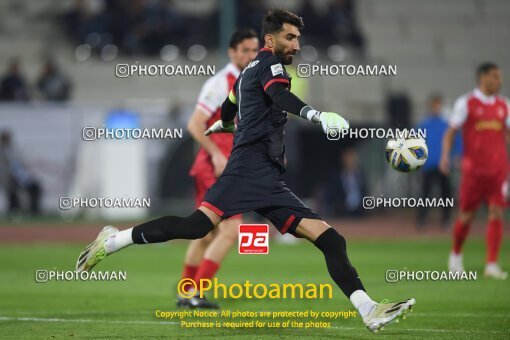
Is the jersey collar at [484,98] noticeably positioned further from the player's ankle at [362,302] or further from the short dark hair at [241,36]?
the player's ankle at [362,302]

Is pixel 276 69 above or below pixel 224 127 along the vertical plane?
above

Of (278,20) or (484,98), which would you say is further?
(484,98)

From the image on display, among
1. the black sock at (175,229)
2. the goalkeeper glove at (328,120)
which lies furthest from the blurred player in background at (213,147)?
the goalkeeper glove at (328,120)

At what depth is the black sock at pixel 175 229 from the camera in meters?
8.09

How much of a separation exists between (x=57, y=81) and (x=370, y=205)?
54.2ft

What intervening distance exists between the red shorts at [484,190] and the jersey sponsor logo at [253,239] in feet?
15.6

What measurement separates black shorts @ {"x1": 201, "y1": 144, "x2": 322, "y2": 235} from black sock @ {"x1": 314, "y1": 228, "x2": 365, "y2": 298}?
0.65ft

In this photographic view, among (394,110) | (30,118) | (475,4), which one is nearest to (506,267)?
(394,110)

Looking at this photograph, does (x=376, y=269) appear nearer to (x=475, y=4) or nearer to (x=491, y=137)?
(x=491, y=137)

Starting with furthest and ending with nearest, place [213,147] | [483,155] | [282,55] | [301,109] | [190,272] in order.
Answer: [483,155] → [190,272] → [213,147] → [282,55] → [301,109]

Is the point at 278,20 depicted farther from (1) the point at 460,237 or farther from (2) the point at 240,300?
(1) the point at 460,237

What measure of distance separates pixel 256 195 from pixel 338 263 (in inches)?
31.6

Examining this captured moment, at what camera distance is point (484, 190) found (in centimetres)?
1324

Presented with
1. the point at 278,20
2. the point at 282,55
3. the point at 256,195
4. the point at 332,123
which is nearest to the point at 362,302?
the point at 256,195
